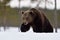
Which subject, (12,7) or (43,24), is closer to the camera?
(43,24)

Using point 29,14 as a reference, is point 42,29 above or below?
below

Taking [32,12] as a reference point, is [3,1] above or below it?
above

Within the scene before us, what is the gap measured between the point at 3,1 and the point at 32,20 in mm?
7442

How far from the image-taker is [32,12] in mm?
3293

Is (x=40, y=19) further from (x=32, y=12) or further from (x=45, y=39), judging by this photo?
(x=45, y=39)

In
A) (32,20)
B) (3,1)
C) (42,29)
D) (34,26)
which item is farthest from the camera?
(3,1)

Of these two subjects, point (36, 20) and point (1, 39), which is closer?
point (1, 39)

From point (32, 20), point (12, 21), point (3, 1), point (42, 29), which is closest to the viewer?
point (42, 29)

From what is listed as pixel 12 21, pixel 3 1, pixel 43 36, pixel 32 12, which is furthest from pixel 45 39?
pixel 12 21

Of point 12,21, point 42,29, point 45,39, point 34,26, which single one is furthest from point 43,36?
point 12,21

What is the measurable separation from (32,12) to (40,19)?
0.22 metres

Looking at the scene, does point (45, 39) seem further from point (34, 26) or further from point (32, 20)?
point (32, 20)

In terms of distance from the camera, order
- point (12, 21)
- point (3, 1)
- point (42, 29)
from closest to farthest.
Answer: point (42, 29), point (3, 1), point (12, 21)

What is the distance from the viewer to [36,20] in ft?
10.7
